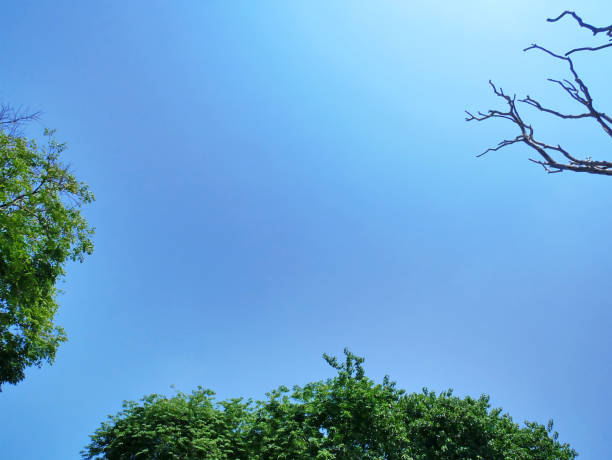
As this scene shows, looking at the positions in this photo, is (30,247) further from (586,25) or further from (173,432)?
(586,25)

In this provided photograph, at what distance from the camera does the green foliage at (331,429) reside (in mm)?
14570

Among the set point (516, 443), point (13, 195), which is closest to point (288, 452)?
point (516, 443)

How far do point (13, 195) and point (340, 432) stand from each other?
18689mm

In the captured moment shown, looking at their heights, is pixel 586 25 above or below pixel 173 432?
above

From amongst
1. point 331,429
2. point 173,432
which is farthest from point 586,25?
point 173,432

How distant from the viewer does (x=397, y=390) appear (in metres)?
16.9

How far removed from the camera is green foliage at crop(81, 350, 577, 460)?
1457 cm

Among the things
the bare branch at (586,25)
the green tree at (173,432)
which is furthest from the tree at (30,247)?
the bare branch at (586,25)

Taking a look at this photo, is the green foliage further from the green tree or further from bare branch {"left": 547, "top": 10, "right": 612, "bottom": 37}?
bare branch {"left": 547, "top": 10, "right": 612, "bottom": 37}

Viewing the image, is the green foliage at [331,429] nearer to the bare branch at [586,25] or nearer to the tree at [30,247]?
the tree at [30,247]

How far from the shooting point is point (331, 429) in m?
14.8

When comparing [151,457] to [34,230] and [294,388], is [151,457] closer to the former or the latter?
[294,388]

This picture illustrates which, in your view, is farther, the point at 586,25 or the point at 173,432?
the point at 173,432

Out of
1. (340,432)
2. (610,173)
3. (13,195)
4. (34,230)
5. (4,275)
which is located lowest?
(340,432)
